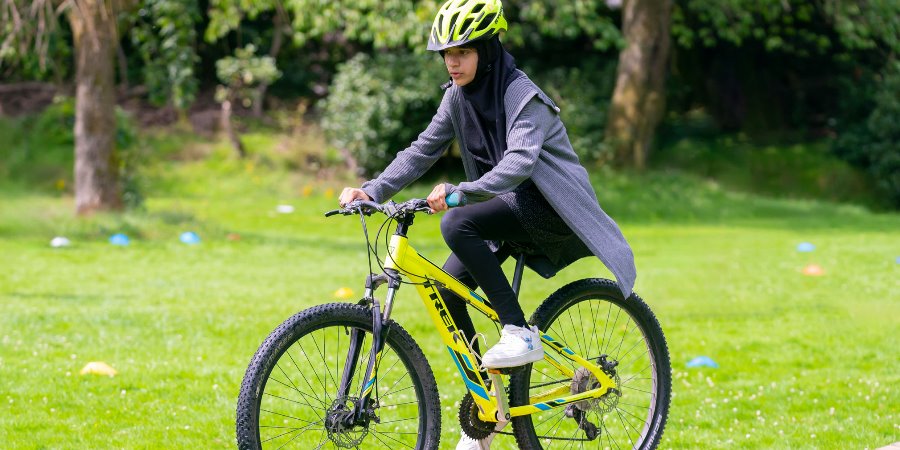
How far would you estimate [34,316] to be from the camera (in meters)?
9.64

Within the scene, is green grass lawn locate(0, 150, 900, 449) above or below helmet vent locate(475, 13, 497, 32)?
below

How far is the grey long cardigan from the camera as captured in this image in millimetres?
4500

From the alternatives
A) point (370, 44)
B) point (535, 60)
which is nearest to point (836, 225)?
Result: point (535, 60)

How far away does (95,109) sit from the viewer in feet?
50.7

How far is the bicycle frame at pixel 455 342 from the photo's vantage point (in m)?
4.54

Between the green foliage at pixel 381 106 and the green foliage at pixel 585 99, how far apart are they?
88.4 inches

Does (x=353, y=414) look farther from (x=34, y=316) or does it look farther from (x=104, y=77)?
(x=104, y=77)

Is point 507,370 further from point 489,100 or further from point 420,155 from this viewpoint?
point 489,100

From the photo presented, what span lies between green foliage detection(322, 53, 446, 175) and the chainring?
1618 centimetres

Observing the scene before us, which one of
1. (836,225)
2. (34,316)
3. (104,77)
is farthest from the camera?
(836,225)

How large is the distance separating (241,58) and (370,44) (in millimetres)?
3716

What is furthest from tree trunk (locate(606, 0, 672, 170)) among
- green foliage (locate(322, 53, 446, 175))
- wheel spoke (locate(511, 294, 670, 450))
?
wheel spoke (locate(511, 294, 670, 450))

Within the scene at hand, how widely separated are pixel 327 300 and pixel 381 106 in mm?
10541

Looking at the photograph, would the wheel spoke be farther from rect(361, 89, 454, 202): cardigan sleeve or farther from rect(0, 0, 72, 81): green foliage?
rect(0, 0, 72, 81): green foliage
